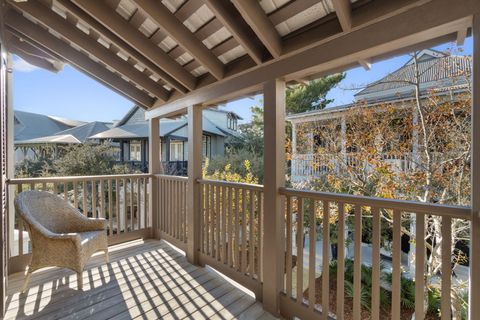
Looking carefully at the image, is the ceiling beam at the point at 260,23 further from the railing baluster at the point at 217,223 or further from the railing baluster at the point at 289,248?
the railing baluster at the point at 217,223

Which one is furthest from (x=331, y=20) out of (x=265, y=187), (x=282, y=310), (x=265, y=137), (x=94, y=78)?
(x=94, y=78)

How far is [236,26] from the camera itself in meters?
1.96

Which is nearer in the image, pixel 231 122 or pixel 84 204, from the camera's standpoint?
pixel 84 204

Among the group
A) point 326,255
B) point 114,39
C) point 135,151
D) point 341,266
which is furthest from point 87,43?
point 135,151

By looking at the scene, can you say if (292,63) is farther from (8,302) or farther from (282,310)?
(8,302)

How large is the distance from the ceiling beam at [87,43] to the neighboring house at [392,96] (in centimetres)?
315

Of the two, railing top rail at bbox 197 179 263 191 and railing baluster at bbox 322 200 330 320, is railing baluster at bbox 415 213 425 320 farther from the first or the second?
railing top rail at bbox 197 179 263 191

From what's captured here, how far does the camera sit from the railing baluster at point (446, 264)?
1434 millimetres

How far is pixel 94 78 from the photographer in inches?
137

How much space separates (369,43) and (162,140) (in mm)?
10884

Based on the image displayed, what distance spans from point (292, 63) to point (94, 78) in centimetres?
285

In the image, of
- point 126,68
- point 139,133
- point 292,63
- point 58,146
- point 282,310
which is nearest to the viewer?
point 292,63

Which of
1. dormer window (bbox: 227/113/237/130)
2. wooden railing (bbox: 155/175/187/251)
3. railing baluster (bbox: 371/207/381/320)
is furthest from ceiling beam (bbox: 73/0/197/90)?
dormer window (bbox: 227/113/237/130)

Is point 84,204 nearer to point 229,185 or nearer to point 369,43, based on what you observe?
point 229,185
